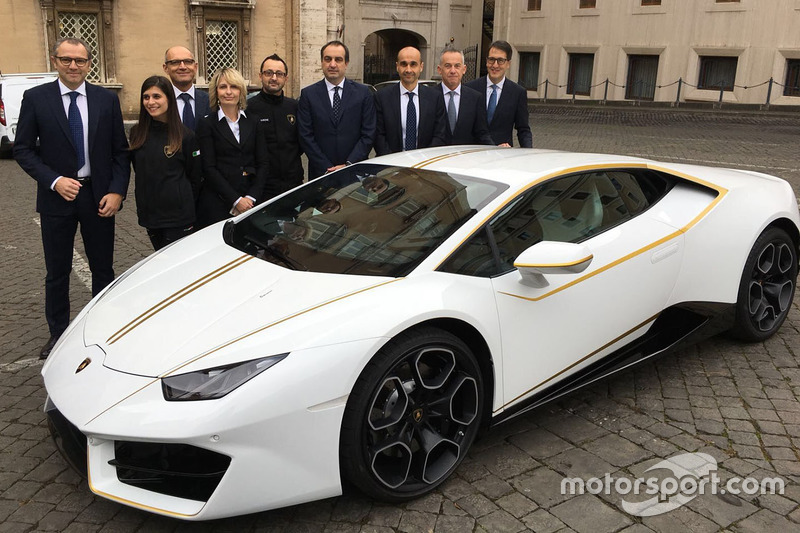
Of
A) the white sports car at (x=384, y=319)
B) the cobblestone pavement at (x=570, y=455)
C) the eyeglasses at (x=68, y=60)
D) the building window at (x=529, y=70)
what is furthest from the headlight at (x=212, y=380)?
the building window at (x=529, y=70)

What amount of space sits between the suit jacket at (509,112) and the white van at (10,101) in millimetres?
10208

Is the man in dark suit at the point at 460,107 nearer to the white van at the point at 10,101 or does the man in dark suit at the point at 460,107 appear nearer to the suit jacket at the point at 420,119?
the suit jacket at the point at 420,119

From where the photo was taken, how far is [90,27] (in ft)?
66.1

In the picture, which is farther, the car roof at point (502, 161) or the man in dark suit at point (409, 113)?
the man in dark suit at point (409, 113)

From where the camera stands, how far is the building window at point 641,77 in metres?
30.9

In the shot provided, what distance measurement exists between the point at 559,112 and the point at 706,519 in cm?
2462

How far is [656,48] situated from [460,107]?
26955 millimetres

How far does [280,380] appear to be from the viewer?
8.94ft

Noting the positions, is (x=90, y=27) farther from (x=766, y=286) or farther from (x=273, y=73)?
(x=766, y=286)

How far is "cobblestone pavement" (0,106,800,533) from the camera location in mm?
3029

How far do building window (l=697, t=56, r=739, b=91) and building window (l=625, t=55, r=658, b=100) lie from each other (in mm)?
2048

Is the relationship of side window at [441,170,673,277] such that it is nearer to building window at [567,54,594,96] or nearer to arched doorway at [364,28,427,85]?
building window at [567,54,594,96]

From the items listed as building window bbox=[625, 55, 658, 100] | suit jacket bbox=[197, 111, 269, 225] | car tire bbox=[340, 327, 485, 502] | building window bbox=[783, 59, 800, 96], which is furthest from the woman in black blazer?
building window bbox=[625, 55, 658, 100]

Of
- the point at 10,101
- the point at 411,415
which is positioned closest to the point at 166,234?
the point at 411,415
